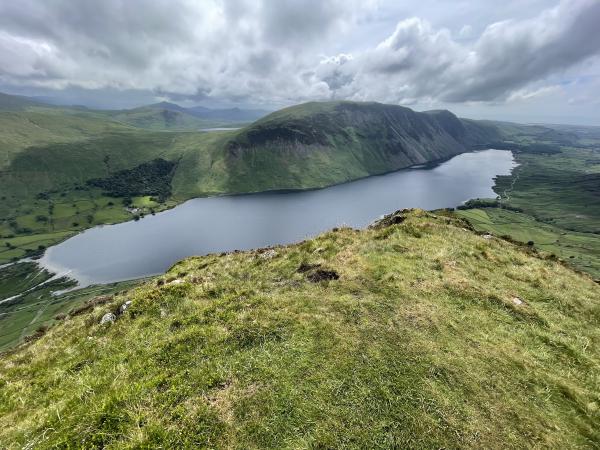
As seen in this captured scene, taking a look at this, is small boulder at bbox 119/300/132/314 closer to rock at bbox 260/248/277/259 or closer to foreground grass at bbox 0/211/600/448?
foreground grass at bbox 0/211/600/448

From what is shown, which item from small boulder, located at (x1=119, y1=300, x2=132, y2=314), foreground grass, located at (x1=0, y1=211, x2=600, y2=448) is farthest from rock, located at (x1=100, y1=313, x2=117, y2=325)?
small boulder, located at (x1=119, y1=300, x2=132, y2=314)

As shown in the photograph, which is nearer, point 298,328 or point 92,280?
point 298,328

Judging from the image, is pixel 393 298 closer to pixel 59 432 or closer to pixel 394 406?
pixel 394 406

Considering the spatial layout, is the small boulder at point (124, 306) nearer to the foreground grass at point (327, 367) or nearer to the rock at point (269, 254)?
the foreground grass at point (327, 367)

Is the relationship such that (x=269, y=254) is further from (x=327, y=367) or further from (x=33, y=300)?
(x=33, y=300)

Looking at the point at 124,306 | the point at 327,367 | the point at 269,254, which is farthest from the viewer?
the point at 269,254

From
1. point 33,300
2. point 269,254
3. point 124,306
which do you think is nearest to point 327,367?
point 124,306

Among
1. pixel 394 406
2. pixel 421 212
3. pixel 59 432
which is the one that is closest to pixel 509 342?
pixel 394 406
